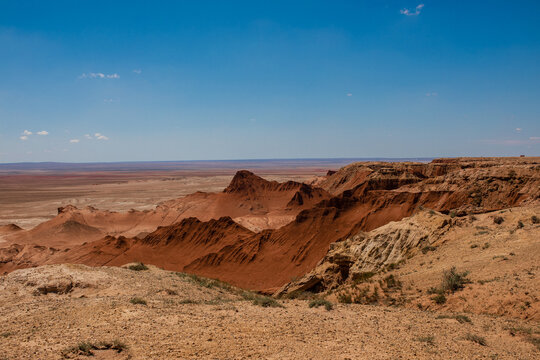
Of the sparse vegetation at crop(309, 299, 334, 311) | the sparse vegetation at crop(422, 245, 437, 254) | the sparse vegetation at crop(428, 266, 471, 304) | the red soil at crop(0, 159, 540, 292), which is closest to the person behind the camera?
the sparse vegetation at crop(309, 299, 334, 311)

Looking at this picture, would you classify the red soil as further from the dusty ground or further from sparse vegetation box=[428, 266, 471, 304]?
the dusty ground

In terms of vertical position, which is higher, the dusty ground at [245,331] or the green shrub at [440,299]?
the dusty ground at [245,331]

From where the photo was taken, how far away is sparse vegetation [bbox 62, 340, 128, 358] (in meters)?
6.46

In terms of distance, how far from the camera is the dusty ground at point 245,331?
6.59 m

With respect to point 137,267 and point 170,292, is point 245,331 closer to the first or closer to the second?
point 170,292

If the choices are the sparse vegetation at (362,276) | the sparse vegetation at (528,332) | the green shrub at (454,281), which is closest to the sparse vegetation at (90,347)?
the sparse vegetation at (528,332)

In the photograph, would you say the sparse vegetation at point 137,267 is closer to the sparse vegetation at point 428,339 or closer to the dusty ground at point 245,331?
the dusty ground at point 245,331

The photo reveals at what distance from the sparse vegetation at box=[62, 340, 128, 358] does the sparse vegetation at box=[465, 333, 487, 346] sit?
7.28 metres

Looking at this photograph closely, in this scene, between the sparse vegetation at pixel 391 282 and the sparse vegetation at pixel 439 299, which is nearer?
the sparse vegetation at pixel 439 299

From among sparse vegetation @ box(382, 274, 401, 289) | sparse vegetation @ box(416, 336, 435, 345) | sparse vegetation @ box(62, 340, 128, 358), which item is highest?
sparse vegetation @ box(62, 340, 128, 358)

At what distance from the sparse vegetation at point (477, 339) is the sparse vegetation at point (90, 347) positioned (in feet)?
23.9

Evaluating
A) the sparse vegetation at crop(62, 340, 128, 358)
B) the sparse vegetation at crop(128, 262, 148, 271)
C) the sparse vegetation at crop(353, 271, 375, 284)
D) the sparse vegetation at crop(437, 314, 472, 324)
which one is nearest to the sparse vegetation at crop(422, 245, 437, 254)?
the sparse vegetation at crop(353, 271, 375, 284)

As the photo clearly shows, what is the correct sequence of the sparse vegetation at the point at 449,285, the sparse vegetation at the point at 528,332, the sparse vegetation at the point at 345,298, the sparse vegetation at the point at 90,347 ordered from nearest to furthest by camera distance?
the sparse vegetation at the point at 90,347, the sparse vegetation at the point at 528,332, the sparse vegetation at the point at 449,285, the sparse vegetation at the point at 345,298

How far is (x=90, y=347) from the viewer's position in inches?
260
